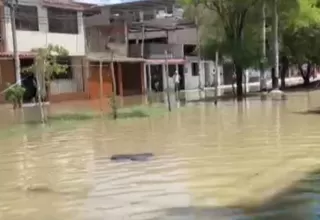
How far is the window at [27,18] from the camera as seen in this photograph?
109ft

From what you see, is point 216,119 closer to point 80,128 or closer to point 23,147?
point 80,128

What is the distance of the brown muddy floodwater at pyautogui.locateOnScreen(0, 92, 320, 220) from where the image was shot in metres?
7.32

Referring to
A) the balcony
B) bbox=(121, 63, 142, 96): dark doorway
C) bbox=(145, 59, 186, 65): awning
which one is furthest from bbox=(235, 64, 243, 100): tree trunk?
the balcony

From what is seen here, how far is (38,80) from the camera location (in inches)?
810

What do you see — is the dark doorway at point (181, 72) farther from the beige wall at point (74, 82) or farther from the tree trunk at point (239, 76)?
the tree trunk at point (239, 76)

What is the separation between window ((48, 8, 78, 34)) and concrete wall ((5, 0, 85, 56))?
308mm

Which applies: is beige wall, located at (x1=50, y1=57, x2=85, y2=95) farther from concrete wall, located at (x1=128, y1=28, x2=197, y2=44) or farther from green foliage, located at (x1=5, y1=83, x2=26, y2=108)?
concrete wall, located at (x1=128, y1=28, x2=197, y2=44)

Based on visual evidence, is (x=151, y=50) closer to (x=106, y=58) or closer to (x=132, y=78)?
(x=132, y=78)

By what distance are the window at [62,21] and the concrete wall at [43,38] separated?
0.31 metres

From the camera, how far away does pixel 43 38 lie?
115ft

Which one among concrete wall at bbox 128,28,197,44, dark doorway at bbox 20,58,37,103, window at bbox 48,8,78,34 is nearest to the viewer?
dark doorway at bbox 20,58,37,103

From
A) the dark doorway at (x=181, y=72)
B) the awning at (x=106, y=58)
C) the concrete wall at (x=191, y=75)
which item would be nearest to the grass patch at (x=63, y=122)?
the awning at (x=106, y=58)

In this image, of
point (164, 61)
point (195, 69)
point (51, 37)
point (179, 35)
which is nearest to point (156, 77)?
Result: point (164, 61)

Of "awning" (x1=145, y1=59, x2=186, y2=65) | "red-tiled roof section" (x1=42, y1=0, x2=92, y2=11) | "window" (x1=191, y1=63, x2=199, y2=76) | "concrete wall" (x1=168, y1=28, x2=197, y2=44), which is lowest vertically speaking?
"window" (x1=191, y1=63, x2=199, y2=76)
